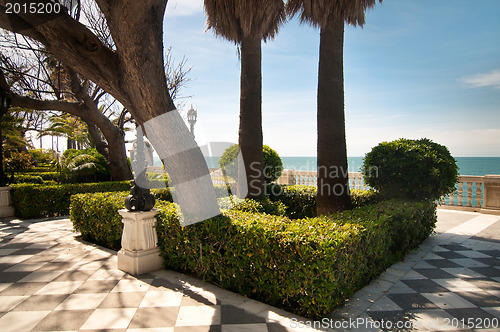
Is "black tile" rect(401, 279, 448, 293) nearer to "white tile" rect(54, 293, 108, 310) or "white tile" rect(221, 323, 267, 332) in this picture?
"white tile" rect(221, 323, 267, 332)

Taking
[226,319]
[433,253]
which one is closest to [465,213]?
[433,253]

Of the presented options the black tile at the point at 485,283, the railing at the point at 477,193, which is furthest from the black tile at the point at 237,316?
the railing at the point at 477,193

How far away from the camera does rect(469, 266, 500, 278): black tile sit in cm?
434

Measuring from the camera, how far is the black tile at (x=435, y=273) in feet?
14.0

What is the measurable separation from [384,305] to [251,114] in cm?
500

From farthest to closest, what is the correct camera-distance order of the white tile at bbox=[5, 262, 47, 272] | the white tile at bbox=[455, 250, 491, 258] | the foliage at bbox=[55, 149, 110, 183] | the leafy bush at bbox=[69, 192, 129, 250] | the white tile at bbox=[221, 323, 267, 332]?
the foliage at bbox=[55, 149, 110, 183], the leafy bush at bbox=[69, 192, 129, 250], the white tile at bbox=[455, 250, 491, 258], the white tile at bbox=[5, 262, 47, 272], the white tile at bbox=[221, 323, 267, 332]

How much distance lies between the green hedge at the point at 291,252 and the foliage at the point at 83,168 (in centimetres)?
802

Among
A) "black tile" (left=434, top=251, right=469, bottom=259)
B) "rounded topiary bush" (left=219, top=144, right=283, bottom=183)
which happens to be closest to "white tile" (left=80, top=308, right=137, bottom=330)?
"black tile" (left=434, top=251, right=469, bottom=259)

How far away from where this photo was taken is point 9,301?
3529mm

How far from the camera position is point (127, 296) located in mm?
3650

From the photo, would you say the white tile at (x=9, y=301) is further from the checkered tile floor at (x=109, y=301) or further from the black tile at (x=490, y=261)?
the black tile at (x=490, y=261)

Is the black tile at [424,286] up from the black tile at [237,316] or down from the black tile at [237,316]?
down

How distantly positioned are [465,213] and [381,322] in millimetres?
8280

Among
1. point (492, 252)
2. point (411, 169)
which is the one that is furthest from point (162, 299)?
point (492, 252)
